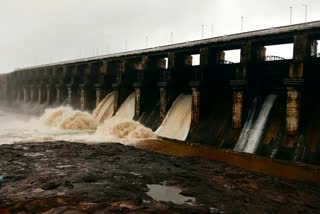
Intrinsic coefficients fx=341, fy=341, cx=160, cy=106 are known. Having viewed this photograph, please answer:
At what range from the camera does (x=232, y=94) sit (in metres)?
25.6

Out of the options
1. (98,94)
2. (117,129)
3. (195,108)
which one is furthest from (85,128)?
(195,108)

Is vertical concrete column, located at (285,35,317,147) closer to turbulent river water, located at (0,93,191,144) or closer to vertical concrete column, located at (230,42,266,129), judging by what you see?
vertical concrete column, located at (230,42,266,129)

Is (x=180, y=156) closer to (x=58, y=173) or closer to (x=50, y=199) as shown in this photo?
(x=58, y=173)

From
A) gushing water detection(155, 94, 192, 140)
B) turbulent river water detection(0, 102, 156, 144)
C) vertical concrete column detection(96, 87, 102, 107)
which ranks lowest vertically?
turbulent river water detection(0, 102, 156, 144)

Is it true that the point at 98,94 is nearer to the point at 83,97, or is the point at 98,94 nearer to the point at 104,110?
the point at 104,110

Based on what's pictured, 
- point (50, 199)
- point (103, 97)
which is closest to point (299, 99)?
point (50, 199)

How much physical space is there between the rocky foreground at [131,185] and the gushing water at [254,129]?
3.80 metres

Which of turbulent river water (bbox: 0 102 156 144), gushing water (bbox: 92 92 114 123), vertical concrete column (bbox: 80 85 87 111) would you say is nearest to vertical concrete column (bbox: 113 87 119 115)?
gushing water (bbox: 92 92 114 123)

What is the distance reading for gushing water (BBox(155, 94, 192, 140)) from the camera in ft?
89.7

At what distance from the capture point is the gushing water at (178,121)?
27328mm

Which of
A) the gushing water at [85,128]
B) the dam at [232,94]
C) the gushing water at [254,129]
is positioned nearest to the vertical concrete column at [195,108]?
the dam at [232,94]

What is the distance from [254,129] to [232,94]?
4296 mm

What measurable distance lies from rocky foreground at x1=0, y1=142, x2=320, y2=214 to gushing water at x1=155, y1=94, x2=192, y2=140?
7.19m

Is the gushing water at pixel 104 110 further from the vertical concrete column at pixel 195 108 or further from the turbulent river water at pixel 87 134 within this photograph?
the vertical concrete column at pixel 195 108
